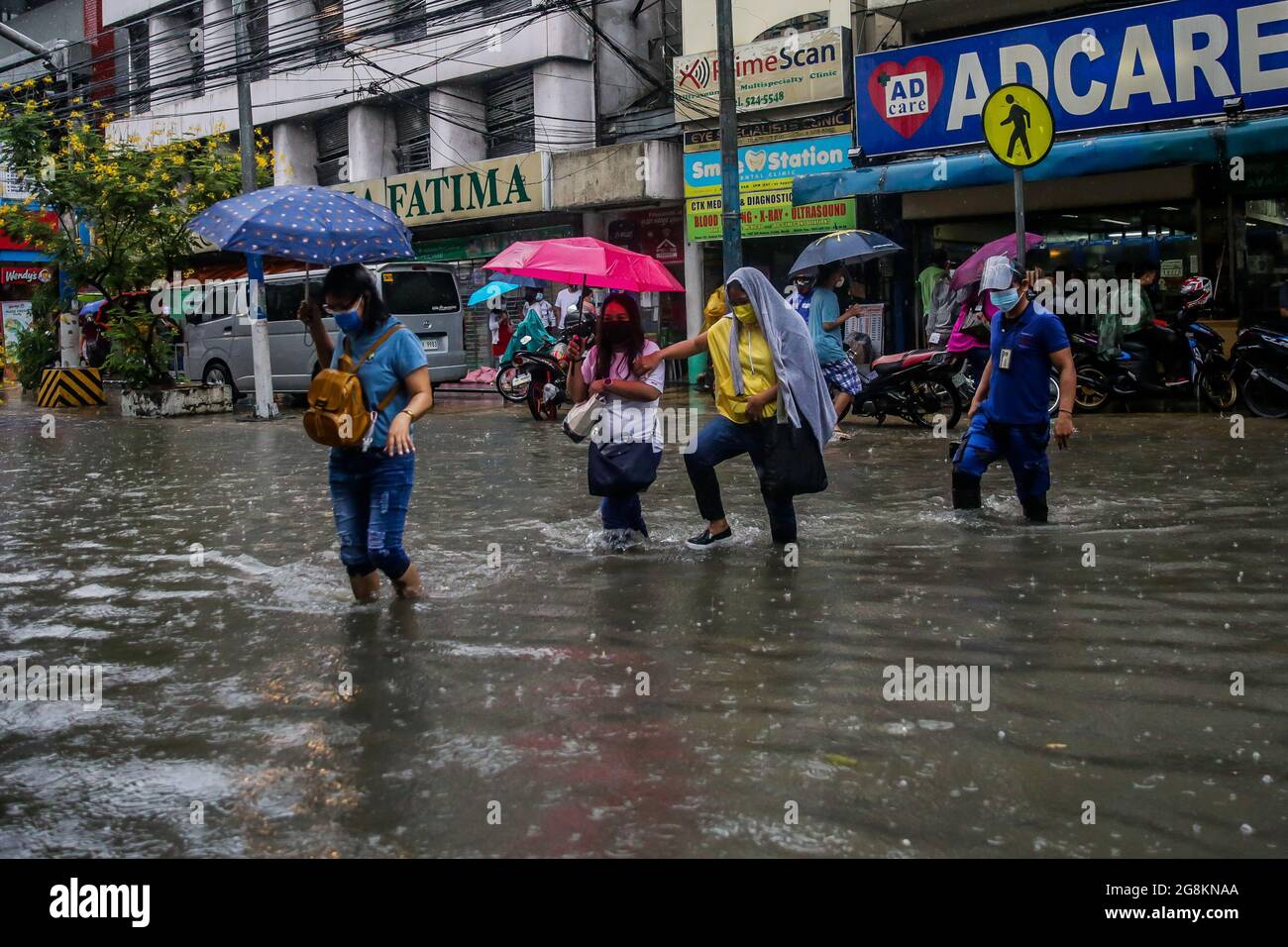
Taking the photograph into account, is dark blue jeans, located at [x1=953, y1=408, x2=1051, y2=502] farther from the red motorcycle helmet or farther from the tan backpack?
the red motorcycle helmet

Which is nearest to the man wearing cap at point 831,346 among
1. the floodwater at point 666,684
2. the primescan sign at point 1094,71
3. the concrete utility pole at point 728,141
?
the floodwater at point 666,684

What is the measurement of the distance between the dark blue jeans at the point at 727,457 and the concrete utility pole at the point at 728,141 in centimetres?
934

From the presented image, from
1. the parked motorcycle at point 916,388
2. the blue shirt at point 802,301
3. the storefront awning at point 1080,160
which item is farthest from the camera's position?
the storefront awning at point 1080,160

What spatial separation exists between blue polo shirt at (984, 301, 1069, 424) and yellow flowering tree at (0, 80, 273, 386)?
51.9 ft

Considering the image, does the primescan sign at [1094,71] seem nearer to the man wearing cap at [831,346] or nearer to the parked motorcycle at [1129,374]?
the parked motorcycle at [1129,374]

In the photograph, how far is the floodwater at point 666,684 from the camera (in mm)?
A: 3699

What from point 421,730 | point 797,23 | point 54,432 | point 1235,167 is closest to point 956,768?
point 421,730

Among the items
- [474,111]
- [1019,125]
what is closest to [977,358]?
[1019,125]

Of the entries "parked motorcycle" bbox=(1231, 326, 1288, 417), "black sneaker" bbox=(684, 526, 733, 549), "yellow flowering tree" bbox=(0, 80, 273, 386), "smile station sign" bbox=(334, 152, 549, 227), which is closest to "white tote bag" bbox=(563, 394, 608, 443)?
"black sneaker" bbox=(684, 526, 733, 549)

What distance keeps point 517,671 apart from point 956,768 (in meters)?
1.85

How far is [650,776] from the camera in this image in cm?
405

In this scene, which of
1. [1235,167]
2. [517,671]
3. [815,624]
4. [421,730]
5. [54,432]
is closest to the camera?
[421,730]

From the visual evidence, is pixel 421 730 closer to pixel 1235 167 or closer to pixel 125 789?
pixel 125 789

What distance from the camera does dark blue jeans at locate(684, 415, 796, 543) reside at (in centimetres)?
757
